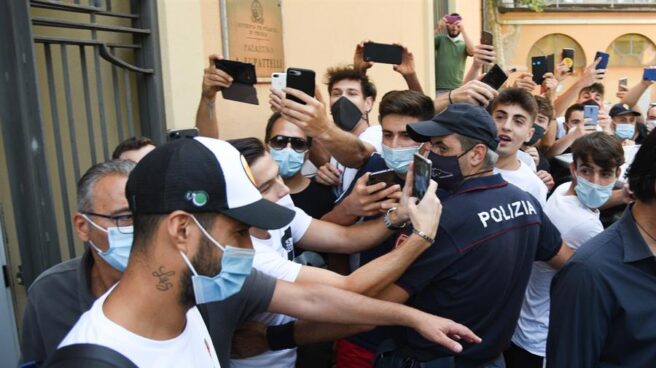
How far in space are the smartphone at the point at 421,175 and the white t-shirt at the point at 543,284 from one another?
1.10 metres

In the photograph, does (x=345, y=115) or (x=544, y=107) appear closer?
(x=345, y=115)

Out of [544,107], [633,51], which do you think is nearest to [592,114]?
[544,107]

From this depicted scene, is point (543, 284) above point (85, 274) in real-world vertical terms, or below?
below

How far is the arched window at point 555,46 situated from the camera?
20.8 m

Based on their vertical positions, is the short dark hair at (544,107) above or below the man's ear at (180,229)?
above

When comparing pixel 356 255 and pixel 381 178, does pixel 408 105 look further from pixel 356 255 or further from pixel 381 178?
pixel 356 255

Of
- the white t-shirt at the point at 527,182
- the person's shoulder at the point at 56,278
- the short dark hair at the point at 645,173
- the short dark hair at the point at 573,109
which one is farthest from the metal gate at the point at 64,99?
the short dark hair at the point at 573,109

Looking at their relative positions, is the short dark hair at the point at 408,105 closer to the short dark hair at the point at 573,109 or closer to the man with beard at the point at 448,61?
the short dark hair at the point at 573,109

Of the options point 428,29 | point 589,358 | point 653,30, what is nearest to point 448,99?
point 589,358

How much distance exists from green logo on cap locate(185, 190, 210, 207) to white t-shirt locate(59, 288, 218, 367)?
34cm

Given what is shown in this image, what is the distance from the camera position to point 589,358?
1835 mm

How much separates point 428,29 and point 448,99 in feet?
16.2

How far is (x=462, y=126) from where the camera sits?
255 cm

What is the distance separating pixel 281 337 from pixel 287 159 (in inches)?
48.1
